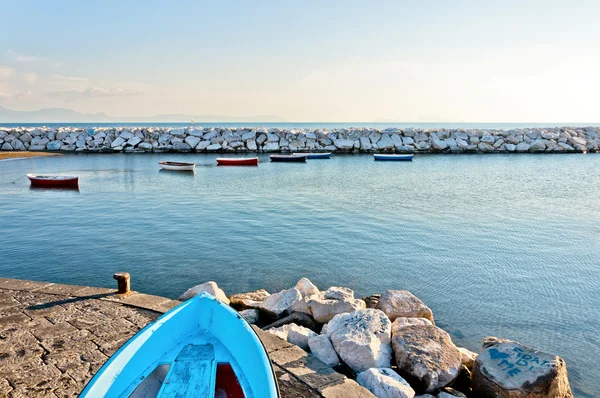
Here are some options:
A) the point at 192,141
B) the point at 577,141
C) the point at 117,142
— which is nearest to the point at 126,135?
the point at 117,142

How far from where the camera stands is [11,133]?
3309 cm

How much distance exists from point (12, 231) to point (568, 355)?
12079mm

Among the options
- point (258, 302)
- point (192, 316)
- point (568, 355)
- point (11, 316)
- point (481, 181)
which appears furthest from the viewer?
point (481, 181)

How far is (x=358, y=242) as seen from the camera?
10016mm

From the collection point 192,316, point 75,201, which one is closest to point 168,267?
point 192,316

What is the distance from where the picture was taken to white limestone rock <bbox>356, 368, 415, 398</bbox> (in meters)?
3.93

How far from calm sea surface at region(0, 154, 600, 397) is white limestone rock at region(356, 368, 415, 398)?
2107 millimetres

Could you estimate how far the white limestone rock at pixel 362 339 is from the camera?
15.0 feet

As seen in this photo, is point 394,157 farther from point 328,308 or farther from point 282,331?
point 282,331

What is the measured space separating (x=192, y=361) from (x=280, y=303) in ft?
9.31

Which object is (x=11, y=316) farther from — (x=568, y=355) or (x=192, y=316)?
(x=568, y=355)

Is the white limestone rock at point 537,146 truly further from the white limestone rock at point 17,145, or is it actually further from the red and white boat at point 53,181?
the white limestone rock at point 17,145

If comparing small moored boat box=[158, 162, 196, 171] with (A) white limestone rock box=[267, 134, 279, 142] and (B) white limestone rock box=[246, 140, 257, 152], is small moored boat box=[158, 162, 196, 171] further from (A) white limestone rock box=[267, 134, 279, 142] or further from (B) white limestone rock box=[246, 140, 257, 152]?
(A) white limestone rock box=[267, 134, 279, 142]

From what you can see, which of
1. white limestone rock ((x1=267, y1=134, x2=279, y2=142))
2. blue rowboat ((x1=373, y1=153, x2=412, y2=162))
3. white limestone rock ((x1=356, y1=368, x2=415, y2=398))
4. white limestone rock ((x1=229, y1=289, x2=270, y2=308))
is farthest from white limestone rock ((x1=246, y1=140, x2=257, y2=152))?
white limestone rock ((x1=356, y1=368, x2=415, y2=398))
